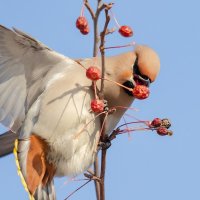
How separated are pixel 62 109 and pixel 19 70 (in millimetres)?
746

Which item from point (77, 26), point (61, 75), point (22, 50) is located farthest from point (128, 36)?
point (22, 50)

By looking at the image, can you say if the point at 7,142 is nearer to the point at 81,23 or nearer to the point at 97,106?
the point at 97,106

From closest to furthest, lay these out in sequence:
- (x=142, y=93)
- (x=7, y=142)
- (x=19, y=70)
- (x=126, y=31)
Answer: (x=126, y=31) < (x=142, y=93) < (x=19, y=70) < (x=7, y=142)

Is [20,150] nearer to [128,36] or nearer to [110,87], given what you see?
[110,87]

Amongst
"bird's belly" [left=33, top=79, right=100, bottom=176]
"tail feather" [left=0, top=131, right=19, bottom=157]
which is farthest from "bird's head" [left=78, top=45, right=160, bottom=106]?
"tail feather" [left=0, top=131, right=19, bottom=157]

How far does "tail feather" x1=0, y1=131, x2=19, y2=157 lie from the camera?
15.8 feet

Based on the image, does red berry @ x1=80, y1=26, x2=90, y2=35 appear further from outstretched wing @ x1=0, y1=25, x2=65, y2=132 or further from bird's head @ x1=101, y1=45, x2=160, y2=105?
outstretched wing @ x1=0, y1=25, x2=65, y2=132

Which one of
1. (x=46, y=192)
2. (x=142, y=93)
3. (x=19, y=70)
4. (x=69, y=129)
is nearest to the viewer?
(x=142, y=93)

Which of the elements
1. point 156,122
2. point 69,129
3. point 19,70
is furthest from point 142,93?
point 19,70

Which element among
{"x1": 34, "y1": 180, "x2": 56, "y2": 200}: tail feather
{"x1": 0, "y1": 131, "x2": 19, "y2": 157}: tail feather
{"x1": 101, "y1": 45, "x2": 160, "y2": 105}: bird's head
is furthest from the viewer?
{"x1": 0, "y1": 131, "x2": 19, "y2": 157}: tail feather

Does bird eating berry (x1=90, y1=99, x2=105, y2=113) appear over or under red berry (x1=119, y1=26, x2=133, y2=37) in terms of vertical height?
under

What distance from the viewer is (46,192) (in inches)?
168

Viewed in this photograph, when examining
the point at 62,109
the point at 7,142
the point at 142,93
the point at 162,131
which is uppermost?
the point at 142,93

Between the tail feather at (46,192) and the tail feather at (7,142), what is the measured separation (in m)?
0.65
